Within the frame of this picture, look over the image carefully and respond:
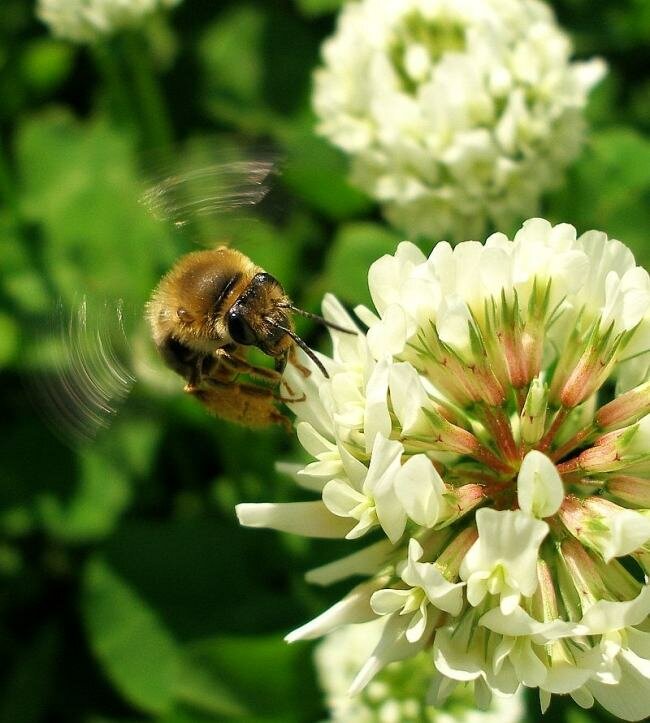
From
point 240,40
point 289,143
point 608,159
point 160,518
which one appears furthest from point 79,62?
point 608,159

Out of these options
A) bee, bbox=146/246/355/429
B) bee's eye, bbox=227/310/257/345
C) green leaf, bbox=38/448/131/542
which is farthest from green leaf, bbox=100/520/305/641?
bee's eye, bbox=227/310/257/345

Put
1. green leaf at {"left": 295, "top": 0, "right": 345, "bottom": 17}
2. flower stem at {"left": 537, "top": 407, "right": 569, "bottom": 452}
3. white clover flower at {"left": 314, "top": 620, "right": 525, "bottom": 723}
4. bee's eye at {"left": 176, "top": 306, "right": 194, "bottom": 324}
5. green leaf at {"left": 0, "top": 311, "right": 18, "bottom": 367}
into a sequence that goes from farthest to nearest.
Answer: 1. green leaf at {"left": 295, "top": 0, "right": 345, "bottom": 17}
2. green leaf at {"left": 0, "top": 311, "right": 18, "bottom": 367}
3. white clover flower at {"left": 314, "top": 620, "right": 525, "bottom": 723}
4. bee's eye at {"left": 176, "top": 306, "right": 194, "bottom": 324}
5. flower stem at {"left": 537, "top": 407, "right": 569, "bottom": 452}

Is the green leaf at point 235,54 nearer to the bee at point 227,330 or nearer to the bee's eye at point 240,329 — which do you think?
the bee at point 227,330

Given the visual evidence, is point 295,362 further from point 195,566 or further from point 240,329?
point 195,566

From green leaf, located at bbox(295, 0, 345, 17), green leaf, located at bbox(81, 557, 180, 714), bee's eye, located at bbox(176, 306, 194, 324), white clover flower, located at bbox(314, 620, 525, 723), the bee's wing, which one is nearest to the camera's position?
bee's eye, located at bbox(176, 306, 194, 324)

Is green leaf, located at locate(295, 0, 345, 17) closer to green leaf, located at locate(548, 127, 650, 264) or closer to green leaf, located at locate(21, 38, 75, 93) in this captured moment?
green leaf, located at locate(21, 38, 75, 93)
